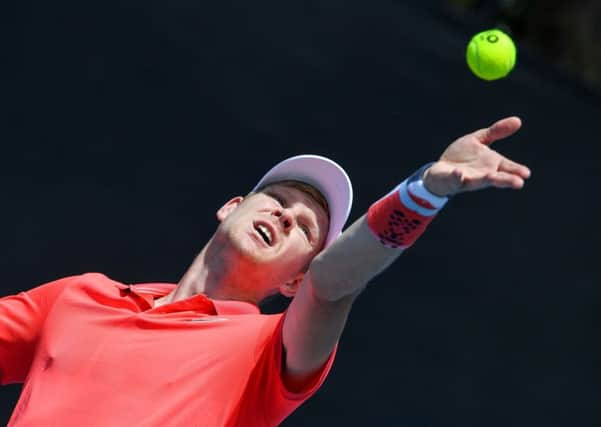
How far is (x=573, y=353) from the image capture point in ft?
10.5

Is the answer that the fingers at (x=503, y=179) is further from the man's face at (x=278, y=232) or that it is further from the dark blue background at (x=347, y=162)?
the dark blue background at (x=347, y=162)

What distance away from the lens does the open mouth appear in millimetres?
2400

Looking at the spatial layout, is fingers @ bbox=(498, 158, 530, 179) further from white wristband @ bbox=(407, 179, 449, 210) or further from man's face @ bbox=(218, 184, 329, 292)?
man's face @ bbox=(218, 184, 329, 292)

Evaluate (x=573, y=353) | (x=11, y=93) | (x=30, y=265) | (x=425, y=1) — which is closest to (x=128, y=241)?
(x=30, y=265)

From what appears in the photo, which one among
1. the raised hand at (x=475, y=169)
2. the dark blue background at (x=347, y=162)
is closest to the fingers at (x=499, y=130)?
the raised hand at (x=475, y=169)

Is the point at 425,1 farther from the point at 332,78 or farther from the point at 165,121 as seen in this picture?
the point at 165,121

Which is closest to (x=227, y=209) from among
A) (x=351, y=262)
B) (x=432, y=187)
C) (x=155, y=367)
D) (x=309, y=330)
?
(x=155, y=367)

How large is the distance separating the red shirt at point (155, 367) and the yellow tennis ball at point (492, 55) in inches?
33.2

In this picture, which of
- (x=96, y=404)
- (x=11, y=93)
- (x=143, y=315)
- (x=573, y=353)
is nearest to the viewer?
(x=96, y=404)

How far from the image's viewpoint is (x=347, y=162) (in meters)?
3.11

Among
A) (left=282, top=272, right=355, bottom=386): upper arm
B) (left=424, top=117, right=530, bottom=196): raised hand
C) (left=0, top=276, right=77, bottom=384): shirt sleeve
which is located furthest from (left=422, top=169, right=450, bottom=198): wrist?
(left=0, top=276, right=77, bottom=384): shirt sleeve

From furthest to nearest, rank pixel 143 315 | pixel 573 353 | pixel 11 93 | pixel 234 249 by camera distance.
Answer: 1. pixel 573 353
2. pixel 11 93
3. pixel 234 249
4. pixel 143 315

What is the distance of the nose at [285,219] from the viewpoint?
2400 millimetres

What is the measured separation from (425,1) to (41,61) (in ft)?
3.40
